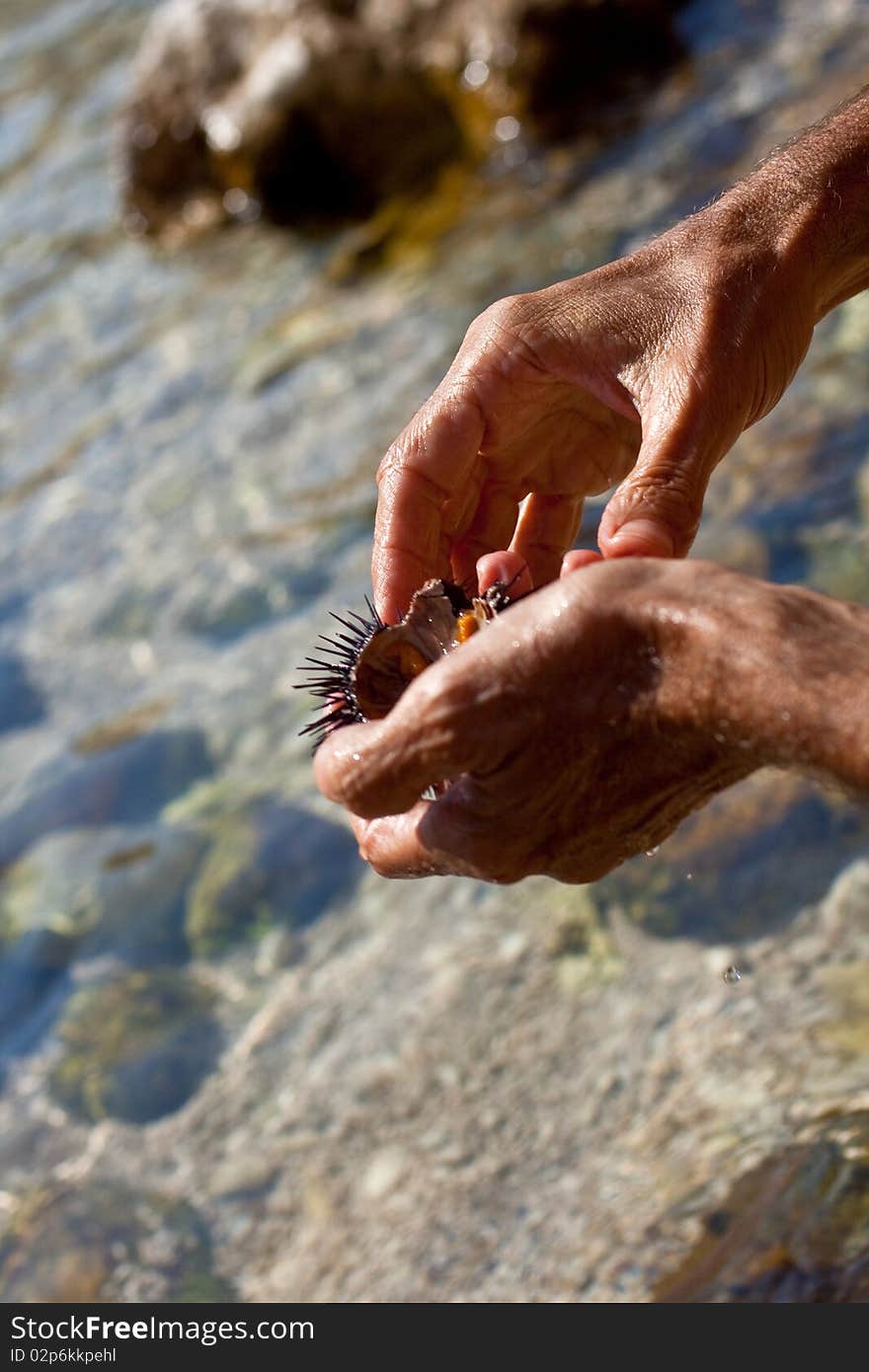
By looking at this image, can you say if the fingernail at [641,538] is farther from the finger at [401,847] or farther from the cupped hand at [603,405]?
the finger at [401,847]

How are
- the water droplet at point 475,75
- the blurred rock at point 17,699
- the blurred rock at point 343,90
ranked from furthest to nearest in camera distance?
the water droplet at point 475,75, the blurred rock at point 343,90, the blurred rock at point 17,699

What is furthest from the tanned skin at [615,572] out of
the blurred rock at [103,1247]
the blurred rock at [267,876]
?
the blurred rock at [267,876]

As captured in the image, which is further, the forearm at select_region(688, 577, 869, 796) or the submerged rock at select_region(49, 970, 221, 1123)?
the submerged rock at select_region(49, 970, 221, 1123)

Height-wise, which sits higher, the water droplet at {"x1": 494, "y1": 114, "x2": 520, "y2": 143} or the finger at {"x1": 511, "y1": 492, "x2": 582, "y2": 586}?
the water droplet at {"x1": 494, "y1": 114, "x2": 520, "y2": 143}

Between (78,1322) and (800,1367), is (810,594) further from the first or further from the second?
(78,1322)

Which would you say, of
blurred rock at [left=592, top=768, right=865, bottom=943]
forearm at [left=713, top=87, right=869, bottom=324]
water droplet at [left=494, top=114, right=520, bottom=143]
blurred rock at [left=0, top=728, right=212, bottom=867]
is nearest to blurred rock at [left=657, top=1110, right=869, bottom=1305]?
blurred rock at [left=592, top=768, right=865, bottom=943]

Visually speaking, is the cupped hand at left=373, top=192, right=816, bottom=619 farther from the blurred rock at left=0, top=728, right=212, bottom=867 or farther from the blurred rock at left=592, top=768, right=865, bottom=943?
the blurred rock at left=0, top=728, right=212, bottom=867

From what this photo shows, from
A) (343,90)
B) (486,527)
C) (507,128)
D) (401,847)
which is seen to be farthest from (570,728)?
(343,90)

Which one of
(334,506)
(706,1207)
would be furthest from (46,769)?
(706,1207)
